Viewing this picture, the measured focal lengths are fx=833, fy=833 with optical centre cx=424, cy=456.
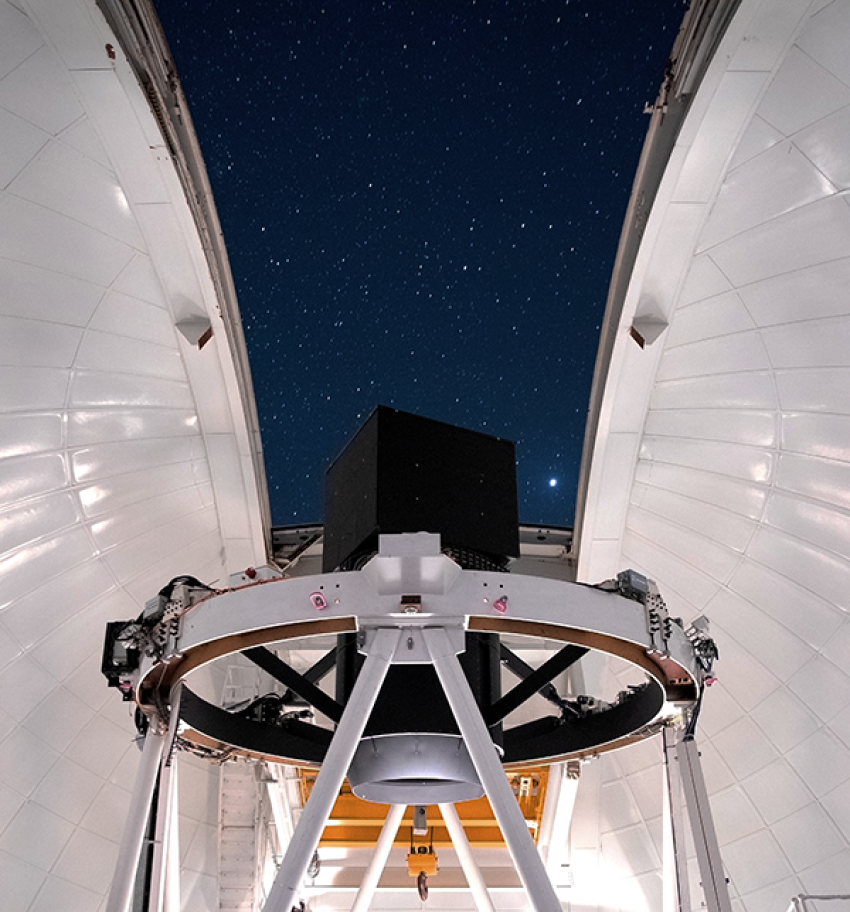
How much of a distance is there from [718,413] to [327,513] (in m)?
6.31

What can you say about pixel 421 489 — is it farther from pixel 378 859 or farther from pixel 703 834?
pixel 378 859

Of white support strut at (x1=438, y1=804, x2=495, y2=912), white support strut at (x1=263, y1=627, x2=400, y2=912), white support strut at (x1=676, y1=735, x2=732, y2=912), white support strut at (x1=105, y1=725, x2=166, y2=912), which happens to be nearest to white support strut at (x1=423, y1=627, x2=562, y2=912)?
white support strut at (x1=263, y1=627, x2=400, y2=912)

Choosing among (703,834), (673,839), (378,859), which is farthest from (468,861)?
(703,834)

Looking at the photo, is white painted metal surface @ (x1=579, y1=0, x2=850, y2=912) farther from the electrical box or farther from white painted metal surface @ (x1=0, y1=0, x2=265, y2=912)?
white painted metal surface @ (x1=0, y1=0, x2=265, y2=912)

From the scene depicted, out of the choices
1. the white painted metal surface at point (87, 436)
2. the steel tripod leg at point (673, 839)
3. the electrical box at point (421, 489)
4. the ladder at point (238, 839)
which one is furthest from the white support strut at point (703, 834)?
the white painted metal surface at point (87, 436)

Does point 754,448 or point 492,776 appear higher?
point 754,448

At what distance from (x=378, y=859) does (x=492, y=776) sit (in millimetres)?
5447

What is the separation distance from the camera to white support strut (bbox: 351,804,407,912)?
11.2 m

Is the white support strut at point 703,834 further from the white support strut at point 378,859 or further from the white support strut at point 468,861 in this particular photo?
the white support strut at point 378,859

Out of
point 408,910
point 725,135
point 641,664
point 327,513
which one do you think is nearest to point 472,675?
point 641,664

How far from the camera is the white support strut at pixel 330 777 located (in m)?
6.64

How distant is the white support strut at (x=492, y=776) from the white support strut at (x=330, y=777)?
0.45 m

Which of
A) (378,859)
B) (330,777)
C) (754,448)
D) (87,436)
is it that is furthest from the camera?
(754,448)

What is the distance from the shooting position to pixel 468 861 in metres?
11.3
